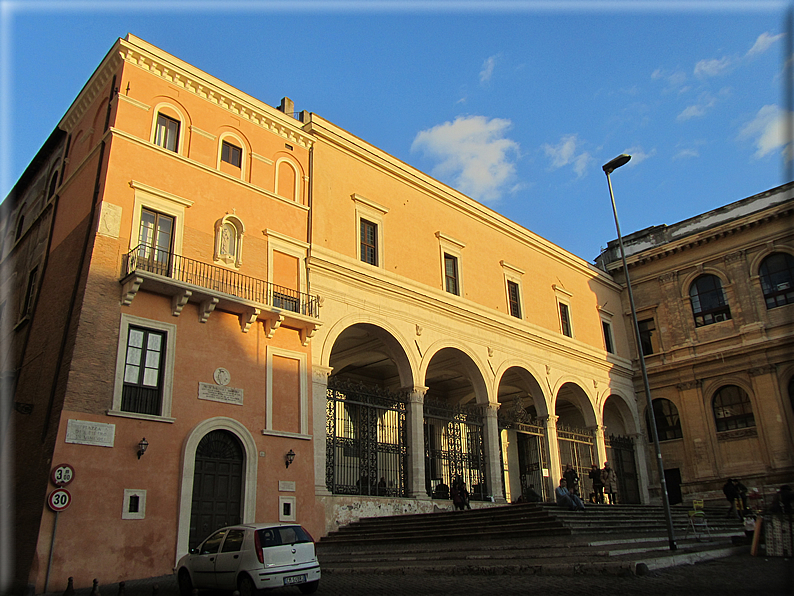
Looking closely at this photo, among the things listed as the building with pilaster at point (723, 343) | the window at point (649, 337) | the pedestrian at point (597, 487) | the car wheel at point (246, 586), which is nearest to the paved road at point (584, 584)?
the car wheel at point (246, 586)

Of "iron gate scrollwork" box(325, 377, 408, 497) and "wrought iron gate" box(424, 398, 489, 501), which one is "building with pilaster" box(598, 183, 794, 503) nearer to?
"wrought iron gate" box(424, 398, 489, 501)

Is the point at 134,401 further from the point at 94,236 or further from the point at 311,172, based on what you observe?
the point at 311,172

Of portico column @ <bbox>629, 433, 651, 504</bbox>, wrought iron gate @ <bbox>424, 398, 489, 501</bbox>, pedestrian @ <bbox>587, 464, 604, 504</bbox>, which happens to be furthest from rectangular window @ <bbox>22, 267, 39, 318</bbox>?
portico column @ <bbox>629, 433, 651, 504</bbox>

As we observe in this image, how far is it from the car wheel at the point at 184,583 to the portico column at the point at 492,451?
41.6ft

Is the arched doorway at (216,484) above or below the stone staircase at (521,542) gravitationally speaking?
above

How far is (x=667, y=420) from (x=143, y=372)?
23.4 m

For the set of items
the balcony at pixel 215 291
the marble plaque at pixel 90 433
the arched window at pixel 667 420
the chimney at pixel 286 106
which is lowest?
the marble plaque at pixel 90 433

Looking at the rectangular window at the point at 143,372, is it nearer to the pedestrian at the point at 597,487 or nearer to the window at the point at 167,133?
the window at the point at 167,133

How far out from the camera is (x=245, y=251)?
17.1 m

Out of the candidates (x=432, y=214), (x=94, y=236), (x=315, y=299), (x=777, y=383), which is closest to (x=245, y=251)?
(x=315, y=299)

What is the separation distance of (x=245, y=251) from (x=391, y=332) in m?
5.48

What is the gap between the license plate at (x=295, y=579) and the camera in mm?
9453

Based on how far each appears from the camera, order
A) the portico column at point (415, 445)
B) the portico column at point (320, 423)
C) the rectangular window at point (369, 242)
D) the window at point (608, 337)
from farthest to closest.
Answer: the window at point (608, 337) → the rectangular window at point (369, 242) → the portico column at point (415, 445) → the portico column at point (320, 423)

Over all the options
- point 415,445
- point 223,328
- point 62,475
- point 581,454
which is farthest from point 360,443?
point 581,454
